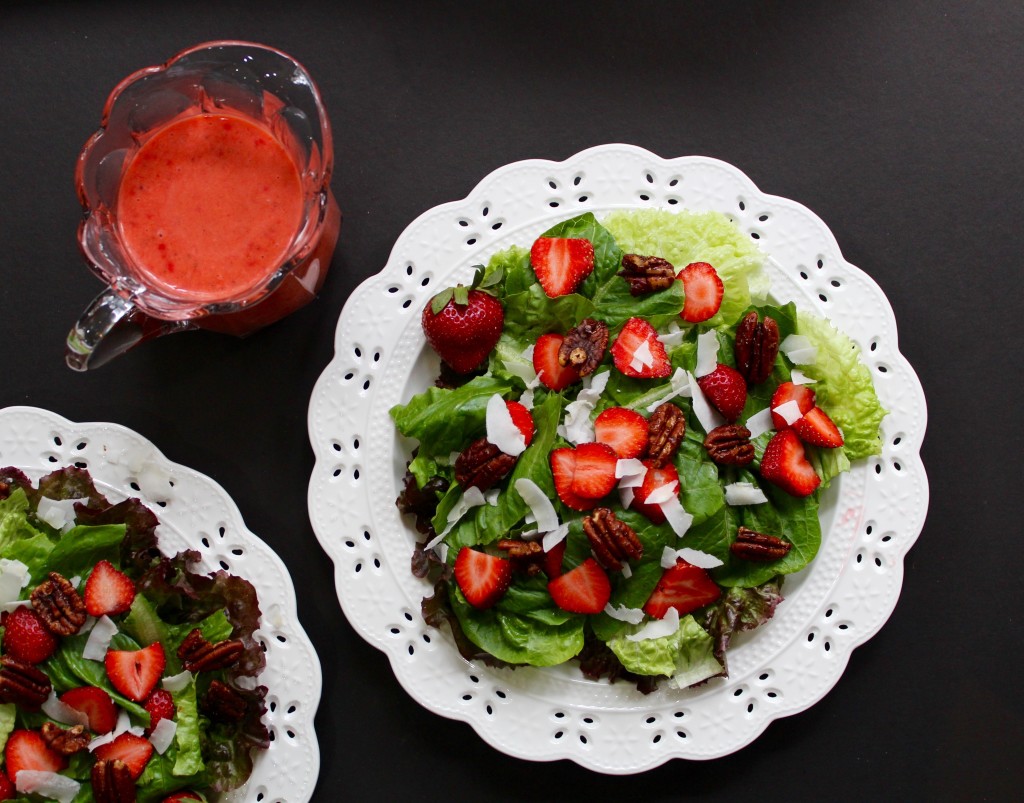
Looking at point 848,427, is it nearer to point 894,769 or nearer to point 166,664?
point 894,769

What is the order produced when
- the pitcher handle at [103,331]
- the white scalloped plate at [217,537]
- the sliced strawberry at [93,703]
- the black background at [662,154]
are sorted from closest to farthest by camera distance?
1. the pitcher handle at [103,331]
2. the sliced strawberry at [93,703]
3. the white scalloped plate at [217,537]
4. the black background at [662,154]

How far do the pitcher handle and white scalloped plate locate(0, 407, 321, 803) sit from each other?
22cm

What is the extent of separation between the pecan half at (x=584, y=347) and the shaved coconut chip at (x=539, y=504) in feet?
0.77

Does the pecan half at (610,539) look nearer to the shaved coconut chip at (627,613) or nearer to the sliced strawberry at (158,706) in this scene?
the shaved coconut chip at (627,613)

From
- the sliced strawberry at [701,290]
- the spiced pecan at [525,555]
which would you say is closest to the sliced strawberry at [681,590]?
the spiced pecan at [525,555]

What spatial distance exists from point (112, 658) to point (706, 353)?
125 cm

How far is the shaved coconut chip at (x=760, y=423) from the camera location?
173cm

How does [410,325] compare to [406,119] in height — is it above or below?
below

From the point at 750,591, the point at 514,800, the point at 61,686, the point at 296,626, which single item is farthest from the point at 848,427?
the point at 61,686

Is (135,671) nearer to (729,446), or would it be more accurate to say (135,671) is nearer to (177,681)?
(177,681)

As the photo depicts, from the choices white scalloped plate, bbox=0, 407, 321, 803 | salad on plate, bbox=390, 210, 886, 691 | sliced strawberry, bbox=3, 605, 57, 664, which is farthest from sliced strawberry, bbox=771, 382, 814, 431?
sliced strawberry, bbox=3, 605, 57, 664

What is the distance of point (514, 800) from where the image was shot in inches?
73.6

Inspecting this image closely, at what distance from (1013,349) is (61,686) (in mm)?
2087

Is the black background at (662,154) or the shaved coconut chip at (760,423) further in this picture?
the black background at (662,154)
